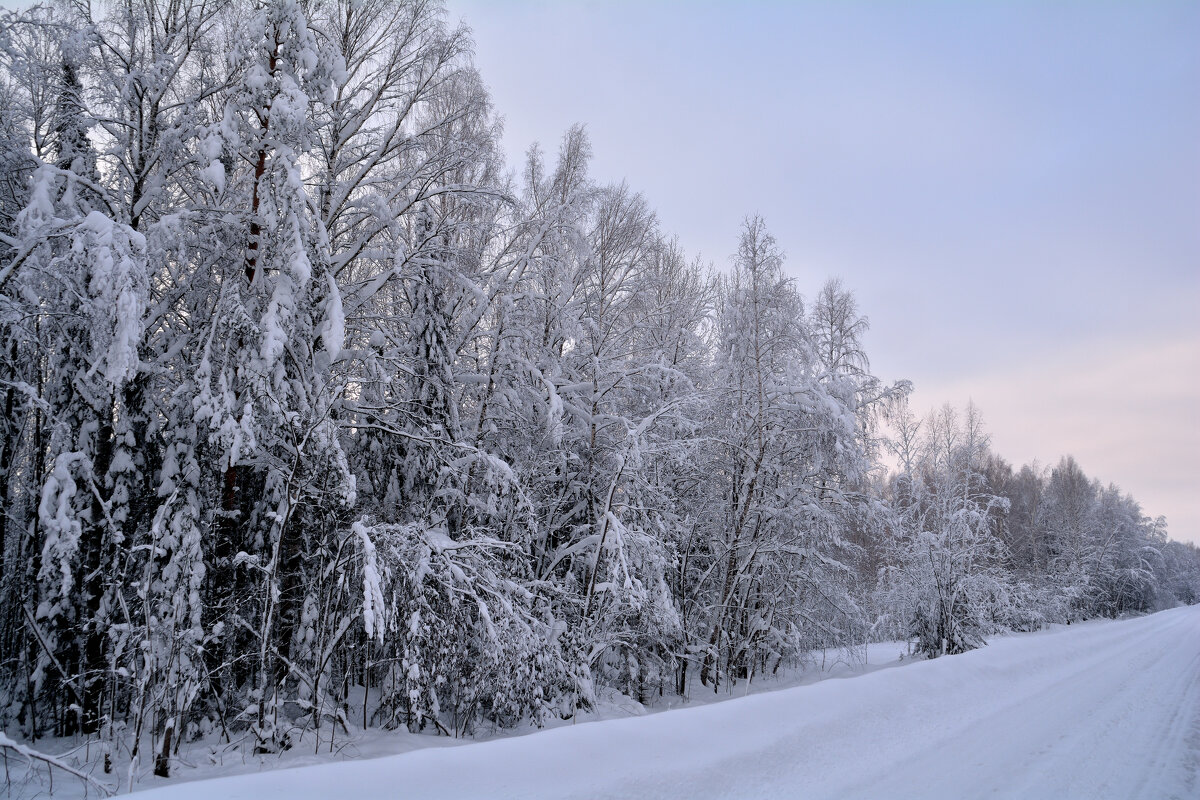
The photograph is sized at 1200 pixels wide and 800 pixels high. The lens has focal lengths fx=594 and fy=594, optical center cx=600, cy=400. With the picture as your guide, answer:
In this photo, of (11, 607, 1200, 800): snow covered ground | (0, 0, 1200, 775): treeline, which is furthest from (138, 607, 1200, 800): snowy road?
(0, 0, 1200, 775): treeline

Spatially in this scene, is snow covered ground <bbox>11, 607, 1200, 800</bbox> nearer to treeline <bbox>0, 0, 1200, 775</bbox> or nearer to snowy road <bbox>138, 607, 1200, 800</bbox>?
snowy road <bbox>138, 607, 1200, 800</bbox>

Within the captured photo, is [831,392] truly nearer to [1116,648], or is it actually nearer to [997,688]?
[997,688]

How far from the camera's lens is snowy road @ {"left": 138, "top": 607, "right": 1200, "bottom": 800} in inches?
126

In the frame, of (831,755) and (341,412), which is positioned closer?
(831,755)

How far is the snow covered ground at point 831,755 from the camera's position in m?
3.19

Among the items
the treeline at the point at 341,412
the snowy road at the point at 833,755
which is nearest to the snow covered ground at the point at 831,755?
the snowy road at the point at 833,755

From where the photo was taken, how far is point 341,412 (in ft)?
27.8

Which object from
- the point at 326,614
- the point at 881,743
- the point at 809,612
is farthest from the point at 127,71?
the point at 809,612

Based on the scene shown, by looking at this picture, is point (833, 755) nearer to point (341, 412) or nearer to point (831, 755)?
point (831, 755)

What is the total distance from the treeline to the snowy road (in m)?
2.93

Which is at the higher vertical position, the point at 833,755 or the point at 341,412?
the point at 341,412

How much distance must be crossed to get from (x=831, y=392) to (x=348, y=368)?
9.32 m

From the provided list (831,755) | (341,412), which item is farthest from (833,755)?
(341,412)

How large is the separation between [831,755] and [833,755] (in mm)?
17
